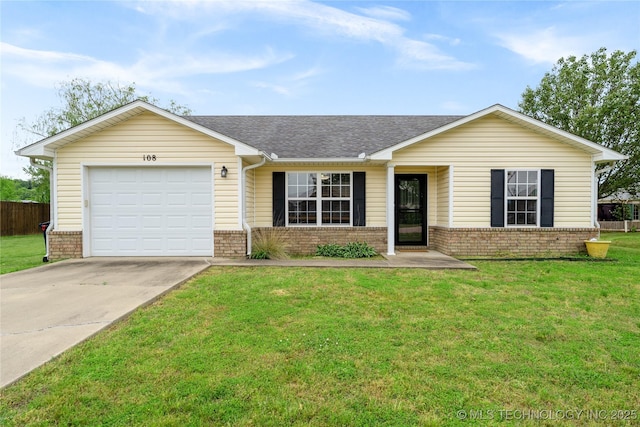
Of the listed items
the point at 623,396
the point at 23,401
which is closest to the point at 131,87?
the point at 23,401

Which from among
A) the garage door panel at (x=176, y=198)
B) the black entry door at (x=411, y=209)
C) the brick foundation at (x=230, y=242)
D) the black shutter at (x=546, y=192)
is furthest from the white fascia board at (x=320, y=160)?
the black shutter at (x=546, y=192)

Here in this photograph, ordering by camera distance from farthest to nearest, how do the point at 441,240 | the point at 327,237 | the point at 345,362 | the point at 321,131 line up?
the point at 321,131, the point at 327,237, the point at 441,240, the point at 345,362

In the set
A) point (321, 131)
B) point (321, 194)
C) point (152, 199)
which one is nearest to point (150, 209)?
point (152, 199)

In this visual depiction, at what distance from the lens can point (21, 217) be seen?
699 inches

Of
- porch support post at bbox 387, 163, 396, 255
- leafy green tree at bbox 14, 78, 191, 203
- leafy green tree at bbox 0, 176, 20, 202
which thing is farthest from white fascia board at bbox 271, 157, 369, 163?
leafy green tree at bbox 0, 176, 20, 202

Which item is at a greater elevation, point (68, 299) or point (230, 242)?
point (230, 242)

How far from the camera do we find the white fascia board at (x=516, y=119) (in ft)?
28.0

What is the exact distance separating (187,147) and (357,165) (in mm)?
4729

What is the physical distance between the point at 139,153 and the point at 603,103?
2248 cm

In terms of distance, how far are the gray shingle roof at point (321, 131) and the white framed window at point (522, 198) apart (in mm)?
2961

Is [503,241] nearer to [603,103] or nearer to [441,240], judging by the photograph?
[441,240]

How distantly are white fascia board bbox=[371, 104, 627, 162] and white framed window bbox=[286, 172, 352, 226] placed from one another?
1.48 m

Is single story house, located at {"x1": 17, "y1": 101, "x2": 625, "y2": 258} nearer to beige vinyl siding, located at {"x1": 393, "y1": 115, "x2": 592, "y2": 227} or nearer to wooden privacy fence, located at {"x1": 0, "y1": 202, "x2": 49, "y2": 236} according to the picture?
beige vinyl siding, located at {"x1": 393, "y1": 115, "x2": 592, "y2": 227}

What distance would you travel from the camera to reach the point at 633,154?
1739cm
